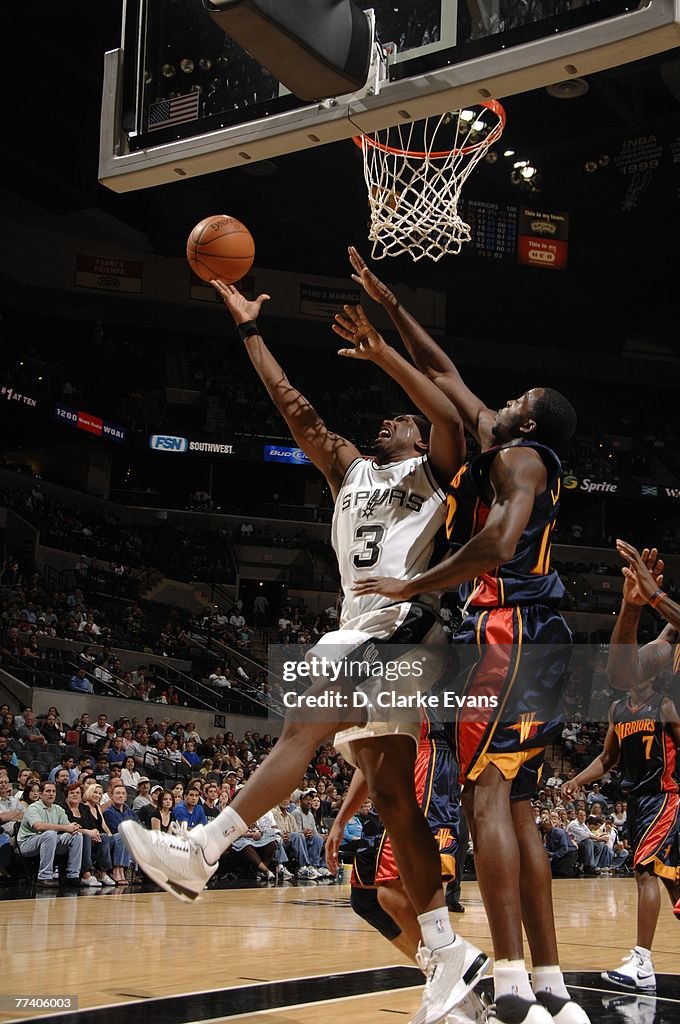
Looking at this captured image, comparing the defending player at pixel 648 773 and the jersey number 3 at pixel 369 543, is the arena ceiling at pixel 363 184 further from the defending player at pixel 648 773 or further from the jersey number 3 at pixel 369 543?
the jersey number 3 at pixel 369 543

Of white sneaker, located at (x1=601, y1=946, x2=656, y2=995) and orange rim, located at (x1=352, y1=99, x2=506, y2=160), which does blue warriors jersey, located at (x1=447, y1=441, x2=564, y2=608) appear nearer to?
white sneaker, located at (x1=601, y1=946, x2=656, y2=995)

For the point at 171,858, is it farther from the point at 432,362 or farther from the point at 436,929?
the point at 432,362

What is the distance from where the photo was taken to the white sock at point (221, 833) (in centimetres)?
331

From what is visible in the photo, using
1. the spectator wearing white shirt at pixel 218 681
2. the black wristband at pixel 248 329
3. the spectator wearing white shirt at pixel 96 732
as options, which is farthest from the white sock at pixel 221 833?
the spectator wearing white shirt at pixel 218 681

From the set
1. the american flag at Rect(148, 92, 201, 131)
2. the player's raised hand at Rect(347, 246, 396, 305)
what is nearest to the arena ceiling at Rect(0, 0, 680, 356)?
the american flag at Rect(148, 92, 201, 131)

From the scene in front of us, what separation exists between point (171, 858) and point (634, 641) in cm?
268

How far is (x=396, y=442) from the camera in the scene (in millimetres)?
4160

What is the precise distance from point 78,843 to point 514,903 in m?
7.42

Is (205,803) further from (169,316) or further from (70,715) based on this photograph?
(169,316)

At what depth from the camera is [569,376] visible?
29.0 meters

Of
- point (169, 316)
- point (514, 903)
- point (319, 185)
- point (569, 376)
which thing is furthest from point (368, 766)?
point (569, 376)

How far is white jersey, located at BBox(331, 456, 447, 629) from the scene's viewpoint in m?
3.87

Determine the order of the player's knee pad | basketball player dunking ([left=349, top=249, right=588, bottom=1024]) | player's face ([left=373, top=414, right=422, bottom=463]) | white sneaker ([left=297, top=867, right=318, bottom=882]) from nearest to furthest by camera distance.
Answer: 1. basketball player dunking ([left=349, top=249, right=588, bottom=1024])
2. player's face ([left=373, top=414, right=422, bottom=463])
3. the player's knee pad
4. white sneaker ([left=297, top=867, right=318, bottom=882])

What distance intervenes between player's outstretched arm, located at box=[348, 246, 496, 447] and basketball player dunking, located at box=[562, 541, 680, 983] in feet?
5.44
